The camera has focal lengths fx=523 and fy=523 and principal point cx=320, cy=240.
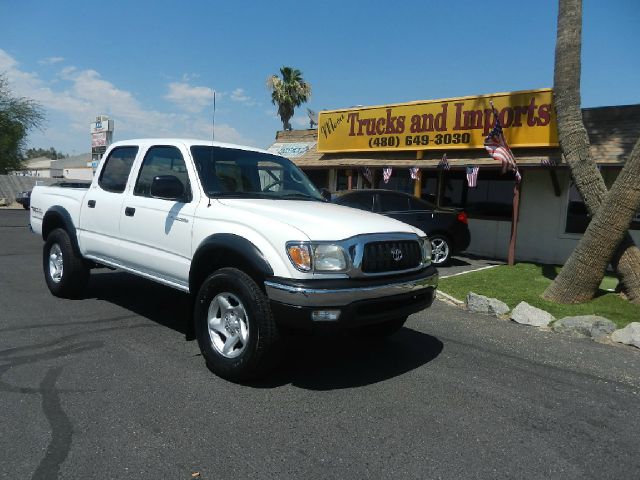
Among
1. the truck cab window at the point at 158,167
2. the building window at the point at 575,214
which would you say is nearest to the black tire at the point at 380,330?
the truck cab window at the point at 158,167

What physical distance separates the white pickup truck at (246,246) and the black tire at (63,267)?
1.18ft

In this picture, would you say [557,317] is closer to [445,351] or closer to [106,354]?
[445,351]

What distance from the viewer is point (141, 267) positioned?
516cm

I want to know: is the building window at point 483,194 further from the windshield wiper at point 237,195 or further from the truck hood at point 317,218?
the windshield wiper at point 237,195

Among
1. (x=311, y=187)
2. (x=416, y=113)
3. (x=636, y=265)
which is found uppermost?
(x=416, y=113)

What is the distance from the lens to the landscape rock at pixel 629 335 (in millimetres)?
5746

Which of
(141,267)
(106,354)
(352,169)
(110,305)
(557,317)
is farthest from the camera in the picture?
(352,169)

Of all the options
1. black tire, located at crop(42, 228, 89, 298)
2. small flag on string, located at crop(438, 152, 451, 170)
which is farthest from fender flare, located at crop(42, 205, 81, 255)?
small flag on string, located at crop(438, 152, 451, 170)

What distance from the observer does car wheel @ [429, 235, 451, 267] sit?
36.2 ft

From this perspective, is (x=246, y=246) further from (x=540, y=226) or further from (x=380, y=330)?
(x=540, y=226)

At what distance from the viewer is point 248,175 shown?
16.8ft

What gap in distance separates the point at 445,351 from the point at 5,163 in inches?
1599

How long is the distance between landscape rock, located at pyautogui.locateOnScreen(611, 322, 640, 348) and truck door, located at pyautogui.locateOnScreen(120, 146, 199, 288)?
15.7 ft

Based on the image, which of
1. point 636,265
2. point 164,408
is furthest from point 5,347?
point 636,265
